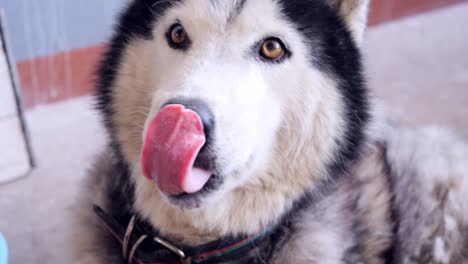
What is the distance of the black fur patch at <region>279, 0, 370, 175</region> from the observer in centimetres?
120

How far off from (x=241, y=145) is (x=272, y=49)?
0.24 metres

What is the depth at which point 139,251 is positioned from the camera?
1.26 metres

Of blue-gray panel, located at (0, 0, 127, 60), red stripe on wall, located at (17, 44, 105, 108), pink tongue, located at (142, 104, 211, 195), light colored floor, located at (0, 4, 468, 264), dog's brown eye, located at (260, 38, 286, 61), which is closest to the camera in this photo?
pink tongue, located at (142, 104, 211, 195)

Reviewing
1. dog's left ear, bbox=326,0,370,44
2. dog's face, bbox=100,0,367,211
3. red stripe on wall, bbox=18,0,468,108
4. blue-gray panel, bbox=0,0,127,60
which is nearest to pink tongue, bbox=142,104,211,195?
dog's face, bbox=100,0,367,211

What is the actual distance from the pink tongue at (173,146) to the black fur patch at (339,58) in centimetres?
38

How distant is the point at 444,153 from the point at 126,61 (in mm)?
1057

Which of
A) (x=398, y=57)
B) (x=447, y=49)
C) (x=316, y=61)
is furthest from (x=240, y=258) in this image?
(x=447, y=49)

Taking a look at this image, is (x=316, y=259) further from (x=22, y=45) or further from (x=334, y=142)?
(x=22, y=45)

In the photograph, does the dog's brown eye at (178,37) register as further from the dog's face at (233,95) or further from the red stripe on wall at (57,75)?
the red stripe on wall at (57,75)

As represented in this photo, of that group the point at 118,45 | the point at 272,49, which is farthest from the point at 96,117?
the point at 272,49

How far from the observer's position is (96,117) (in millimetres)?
1791

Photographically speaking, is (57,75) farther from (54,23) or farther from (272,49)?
(272,49)

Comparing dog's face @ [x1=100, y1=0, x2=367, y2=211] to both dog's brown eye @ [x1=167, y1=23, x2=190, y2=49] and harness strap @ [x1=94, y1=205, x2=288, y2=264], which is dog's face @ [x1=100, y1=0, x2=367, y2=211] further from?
harness strap @ [x1=94, y1=205, x2=288, y2=264]

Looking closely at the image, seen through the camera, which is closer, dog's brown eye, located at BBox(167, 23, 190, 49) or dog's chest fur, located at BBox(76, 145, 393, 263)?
dog's brown eye, located at BBox(167, 23, 190, 49)
